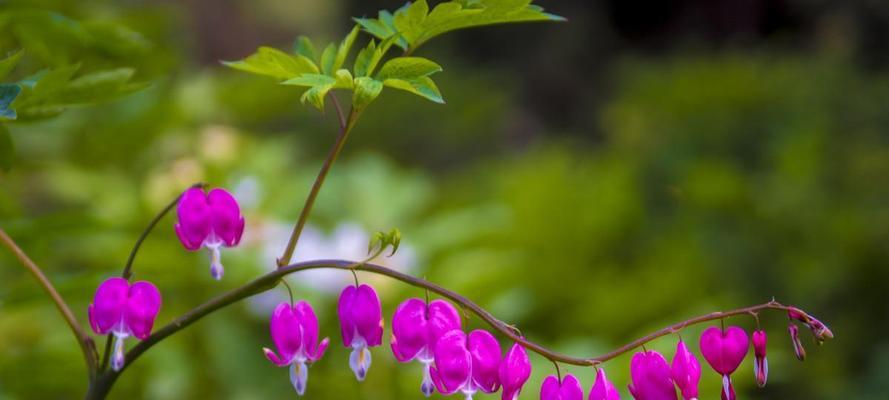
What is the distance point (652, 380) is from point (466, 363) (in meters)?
0.15

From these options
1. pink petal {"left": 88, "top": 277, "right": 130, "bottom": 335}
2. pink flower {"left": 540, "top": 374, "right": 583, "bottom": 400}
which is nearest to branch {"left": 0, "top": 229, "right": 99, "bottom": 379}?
pink petal {"left": 88, "top": 277, "right": 130, "bottom": 335}

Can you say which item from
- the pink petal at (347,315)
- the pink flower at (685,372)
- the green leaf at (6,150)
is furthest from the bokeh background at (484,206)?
the pink flower at (685,372)

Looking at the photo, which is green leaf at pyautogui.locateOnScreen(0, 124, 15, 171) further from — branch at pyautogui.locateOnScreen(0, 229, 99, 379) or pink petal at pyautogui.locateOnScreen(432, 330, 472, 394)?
pink petal at pyautogui.locateOnScreen(432, 330, 472, 394)

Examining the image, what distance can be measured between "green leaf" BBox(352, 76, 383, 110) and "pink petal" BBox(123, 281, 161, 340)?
0.73 feet

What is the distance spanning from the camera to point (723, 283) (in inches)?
124

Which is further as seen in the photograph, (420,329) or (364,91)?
(420,329)

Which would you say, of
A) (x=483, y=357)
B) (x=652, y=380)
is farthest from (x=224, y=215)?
(x=652, y=380)

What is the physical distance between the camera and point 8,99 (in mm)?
716

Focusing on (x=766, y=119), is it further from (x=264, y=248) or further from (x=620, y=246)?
(x=264, y=248)

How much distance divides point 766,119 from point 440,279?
8.43 feet

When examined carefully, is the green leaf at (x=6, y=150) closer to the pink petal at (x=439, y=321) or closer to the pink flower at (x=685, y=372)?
the pink petal at (x=439, y=321)

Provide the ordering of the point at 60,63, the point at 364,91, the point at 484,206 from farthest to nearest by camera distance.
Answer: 1. the point at 484,206
2. the point at 60,63
3. the point at 364,91

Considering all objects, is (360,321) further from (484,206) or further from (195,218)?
(484,206)

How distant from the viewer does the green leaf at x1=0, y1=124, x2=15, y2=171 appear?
827 mm
